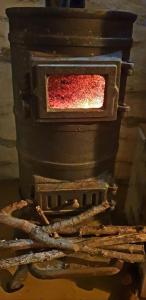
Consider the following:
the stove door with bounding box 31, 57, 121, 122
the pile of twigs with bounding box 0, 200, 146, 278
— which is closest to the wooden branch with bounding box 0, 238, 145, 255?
the pile of twigs with bounding box 0, 200, 146, 278

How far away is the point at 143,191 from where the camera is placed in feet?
3.88

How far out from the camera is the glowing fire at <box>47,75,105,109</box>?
2.93 ft

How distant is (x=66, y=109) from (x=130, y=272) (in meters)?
0.77

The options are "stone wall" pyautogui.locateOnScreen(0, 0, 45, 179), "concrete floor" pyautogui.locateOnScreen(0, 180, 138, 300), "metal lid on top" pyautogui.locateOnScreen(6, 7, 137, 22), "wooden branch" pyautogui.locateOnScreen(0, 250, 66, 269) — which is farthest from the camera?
"stone wall" pyautogui.locateOnScreen(0, 0, 45, 179)

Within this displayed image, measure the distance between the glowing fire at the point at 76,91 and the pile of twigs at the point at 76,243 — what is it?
1.35 ft

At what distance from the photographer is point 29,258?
3.38ft

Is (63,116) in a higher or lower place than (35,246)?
higher

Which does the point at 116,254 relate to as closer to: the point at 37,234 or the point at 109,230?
the point at 109,230

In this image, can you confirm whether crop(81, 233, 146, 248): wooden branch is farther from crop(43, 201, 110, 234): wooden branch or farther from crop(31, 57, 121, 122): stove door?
crop(31, 57, 121, 122): stove door

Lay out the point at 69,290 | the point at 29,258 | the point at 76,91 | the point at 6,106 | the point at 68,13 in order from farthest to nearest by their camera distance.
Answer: the point at 6,106 < the point at 69,290 < the point at 29,258 < the point at 76,91 < the point at 68,13

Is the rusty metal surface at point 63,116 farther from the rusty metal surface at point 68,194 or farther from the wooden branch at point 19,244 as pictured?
the wooden branch at point 19,244

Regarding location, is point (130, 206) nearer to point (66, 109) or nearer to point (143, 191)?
point (143, 191)

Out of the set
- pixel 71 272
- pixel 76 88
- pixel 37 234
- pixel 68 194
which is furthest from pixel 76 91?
pixel 71 272

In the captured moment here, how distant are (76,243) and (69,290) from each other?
27cm
